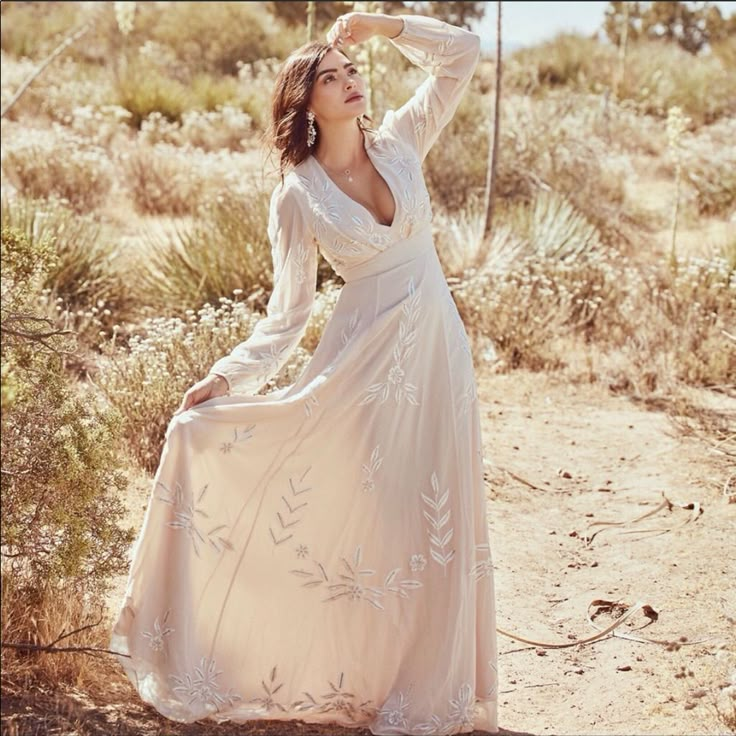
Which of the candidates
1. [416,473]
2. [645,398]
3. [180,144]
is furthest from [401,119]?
[180,144]

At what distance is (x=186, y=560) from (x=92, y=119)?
11.8m

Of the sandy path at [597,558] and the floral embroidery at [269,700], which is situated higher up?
the floral embroidery at [269,700]

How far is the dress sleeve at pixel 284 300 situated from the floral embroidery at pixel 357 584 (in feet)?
1.85

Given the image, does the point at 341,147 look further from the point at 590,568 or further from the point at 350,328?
the point at 590,568

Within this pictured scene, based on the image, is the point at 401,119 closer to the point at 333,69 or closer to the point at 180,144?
the point at 333,69

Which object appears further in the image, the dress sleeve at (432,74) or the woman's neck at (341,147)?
the dress sleeve at (432,74)

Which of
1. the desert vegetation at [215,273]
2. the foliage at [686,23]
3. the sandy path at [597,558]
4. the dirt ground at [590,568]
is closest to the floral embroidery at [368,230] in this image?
the desert vegetation at [215,273]

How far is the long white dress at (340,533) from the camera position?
11.0 ft

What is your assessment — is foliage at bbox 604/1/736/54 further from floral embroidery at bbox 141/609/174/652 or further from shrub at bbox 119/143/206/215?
floral embroidery at bbox 141/609/174/652

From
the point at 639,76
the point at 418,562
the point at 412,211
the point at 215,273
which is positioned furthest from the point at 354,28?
the point at 639,76

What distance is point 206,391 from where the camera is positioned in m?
3.41

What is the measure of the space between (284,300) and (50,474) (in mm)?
859

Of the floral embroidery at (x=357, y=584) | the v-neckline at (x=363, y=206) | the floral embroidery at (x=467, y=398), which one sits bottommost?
the floral embroidery at (x=357, y=584)

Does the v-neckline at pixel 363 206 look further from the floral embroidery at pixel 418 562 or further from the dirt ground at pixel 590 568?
the dirt ground at pixel 590 568
